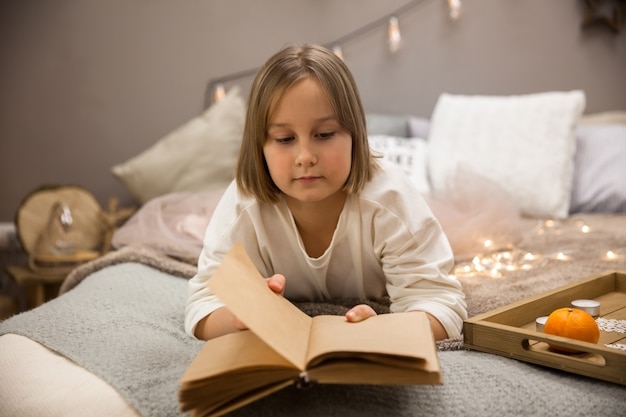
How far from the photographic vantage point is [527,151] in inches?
93.4

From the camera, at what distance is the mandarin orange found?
0.96 m

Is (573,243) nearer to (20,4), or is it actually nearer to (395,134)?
(395,134)

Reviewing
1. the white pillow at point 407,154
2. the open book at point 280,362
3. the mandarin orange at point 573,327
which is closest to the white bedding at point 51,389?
the open book at point 280,362

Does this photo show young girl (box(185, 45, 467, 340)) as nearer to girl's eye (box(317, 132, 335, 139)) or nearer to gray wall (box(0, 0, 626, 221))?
girl's eye (box(317, 132, 335, 139))

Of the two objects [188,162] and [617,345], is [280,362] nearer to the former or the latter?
[617,345]

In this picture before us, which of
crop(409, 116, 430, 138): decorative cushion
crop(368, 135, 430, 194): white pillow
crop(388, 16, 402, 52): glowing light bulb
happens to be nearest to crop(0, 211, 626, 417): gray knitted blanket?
crop(368, 135, 430, 194): white pillow

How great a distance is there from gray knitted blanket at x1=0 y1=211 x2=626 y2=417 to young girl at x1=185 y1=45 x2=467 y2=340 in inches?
2.8

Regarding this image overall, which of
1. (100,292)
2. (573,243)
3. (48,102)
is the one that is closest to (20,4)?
(48,102)

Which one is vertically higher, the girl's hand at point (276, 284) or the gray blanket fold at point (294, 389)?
the girl's hand at point (276, 284)

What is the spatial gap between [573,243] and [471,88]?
122 centimetres

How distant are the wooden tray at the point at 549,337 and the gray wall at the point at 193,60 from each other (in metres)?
1.80

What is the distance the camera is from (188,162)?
2.51 metres

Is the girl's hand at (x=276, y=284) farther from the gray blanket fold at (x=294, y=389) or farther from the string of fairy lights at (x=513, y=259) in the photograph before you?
the string of fairy lights at (x=513, y=259)

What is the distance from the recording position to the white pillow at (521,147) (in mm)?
2332
